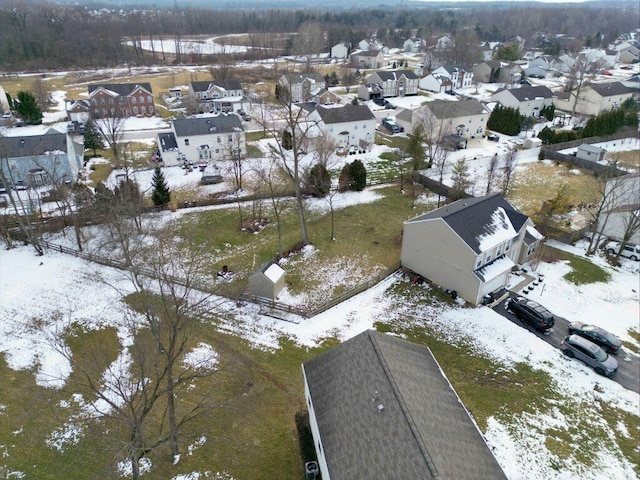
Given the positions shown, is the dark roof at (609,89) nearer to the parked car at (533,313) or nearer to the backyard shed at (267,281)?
the parked car at (533,313)

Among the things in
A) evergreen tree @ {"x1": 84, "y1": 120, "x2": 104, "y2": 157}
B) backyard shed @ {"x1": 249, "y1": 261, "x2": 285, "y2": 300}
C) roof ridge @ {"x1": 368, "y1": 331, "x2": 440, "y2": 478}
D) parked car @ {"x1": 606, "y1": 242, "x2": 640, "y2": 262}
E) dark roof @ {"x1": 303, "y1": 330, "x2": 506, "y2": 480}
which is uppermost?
roof ridge @ {"x1": 368, "y1": 331, "x2": 440, "y2": 478}

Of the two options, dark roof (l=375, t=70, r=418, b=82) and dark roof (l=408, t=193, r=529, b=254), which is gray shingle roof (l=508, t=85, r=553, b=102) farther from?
dark roof (l=408, t=193, r=529, b=254)

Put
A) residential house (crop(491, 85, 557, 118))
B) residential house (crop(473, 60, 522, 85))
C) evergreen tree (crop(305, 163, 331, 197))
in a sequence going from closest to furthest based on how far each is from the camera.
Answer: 1. evergreen tree (crop(305, 163, 331, 197))
2. residential house (crop(491, 85, 557, 118))
3. residential house (crop(473, 60, 522, 85))

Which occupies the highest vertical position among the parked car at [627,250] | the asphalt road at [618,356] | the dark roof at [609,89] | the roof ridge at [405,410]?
the dark roof at [609,89]

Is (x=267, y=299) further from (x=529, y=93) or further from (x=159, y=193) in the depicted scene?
(x=529, y=93)

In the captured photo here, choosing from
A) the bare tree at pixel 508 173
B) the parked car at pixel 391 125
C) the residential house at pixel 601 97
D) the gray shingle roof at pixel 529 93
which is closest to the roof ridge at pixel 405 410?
the bare tree at pixel 508 173

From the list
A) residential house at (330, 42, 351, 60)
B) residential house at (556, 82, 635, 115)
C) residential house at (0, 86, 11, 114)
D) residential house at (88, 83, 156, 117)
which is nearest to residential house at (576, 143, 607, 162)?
residential house at (556, 82, 635, 115)

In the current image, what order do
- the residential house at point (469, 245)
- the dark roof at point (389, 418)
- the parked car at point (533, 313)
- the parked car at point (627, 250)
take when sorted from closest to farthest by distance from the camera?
the dark roof at point (389, 418) → the parked car at point (533, 313) → the residential house at point (469, 245) → the parked car at point (627, 250)
